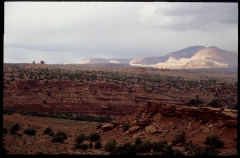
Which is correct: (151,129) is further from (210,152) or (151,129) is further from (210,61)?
(210,61)

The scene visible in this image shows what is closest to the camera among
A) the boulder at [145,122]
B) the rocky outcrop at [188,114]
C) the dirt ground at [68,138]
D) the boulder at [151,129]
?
the dirt ground at [68,138]

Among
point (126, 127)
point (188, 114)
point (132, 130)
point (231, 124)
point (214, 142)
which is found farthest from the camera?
point (126, 127)

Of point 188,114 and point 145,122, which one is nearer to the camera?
point 188,114

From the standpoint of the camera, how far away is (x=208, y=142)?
49.1ft

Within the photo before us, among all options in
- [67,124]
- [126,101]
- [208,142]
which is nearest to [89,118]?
[67,124]

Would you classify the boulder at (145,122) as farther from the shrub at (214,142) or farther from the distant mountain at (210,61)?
the distant mountain at (210,61)

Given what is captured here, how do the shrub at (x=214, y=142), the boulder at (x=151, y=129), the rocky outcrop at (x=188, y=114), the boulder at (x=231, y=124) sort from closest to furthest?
the shrub at (x=214, y=142) → the boulder at (x=231, y=124) → the rocky outcrop at (x=188, y=114) → the boulder at (x=151, y=129)

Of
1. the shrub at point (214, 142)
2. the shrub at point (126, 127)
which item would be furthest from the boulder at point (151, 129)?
the shrub at point (214, 142)

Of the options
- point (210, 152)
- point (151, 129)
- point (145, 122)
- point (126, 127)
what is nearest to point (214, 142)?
point (210, 152)

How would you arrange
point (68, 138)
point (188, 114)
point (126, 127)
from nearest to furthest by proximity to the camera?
point (188, 114) < point (68, 138) < point (126, 127)

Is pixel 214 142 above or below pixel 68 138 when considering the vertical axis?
above

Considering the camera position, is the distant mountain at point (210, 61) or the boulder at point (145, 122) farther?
the distant mountain at point (210, 61)

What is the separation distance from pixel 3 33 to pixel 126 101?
144 ft

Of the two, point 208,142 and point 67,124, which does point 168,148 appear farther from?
point 67,124
